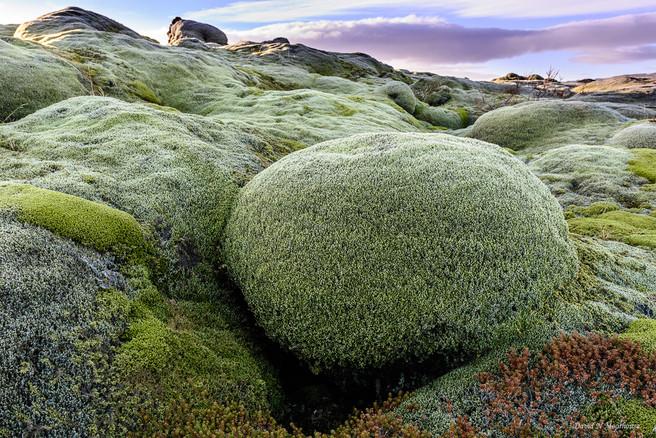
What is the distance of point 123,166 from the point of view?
31.1 ft

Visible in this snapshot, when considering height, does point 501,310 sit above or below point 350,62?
below

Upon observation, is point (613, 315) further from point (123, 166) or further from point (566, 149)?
point (566, 149)

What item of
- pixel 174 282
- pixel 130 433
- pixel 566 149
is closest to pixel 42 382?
pixel 130 433

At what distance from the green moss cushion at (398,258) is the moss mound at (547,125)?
25.8m

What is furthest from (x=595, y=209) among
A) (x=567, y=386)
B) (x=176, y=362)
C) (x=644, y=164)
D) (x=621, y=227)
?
(x=176, y=362)

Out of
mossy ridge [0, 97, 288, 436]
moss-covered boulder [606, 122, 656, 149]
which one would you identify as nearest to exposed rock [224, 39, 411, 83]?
moss-covered boulder [606, 122, 656, 149]

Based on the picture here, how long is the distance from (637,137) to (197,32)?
103847mm

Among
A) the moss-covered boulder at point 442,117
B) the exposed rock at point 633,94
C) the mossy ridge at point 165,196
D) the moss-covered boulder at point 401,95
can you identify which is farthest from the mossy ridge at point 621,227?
the exposed rock at point 633,94

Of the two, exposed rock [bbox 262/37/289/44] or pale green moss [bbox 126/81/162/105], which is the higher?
exposed rock [bbox 262/37/289/44]

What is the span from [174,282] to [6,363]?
3249 mm

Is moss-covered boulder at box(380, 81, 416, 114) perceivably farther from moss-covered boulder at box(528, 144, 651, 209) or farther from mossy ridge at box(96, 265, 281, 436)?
mossy ridge at box(96, 265, 281, 436)

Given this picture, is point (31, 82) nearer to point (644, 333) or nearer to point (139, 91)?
point (139, 91)

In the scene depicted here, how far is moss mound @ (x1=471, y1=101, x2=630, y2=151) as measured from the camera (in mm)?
29594

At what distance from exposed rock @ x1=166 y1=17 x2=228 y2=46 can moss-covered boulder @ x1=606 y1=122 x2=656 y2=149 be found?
320ft
